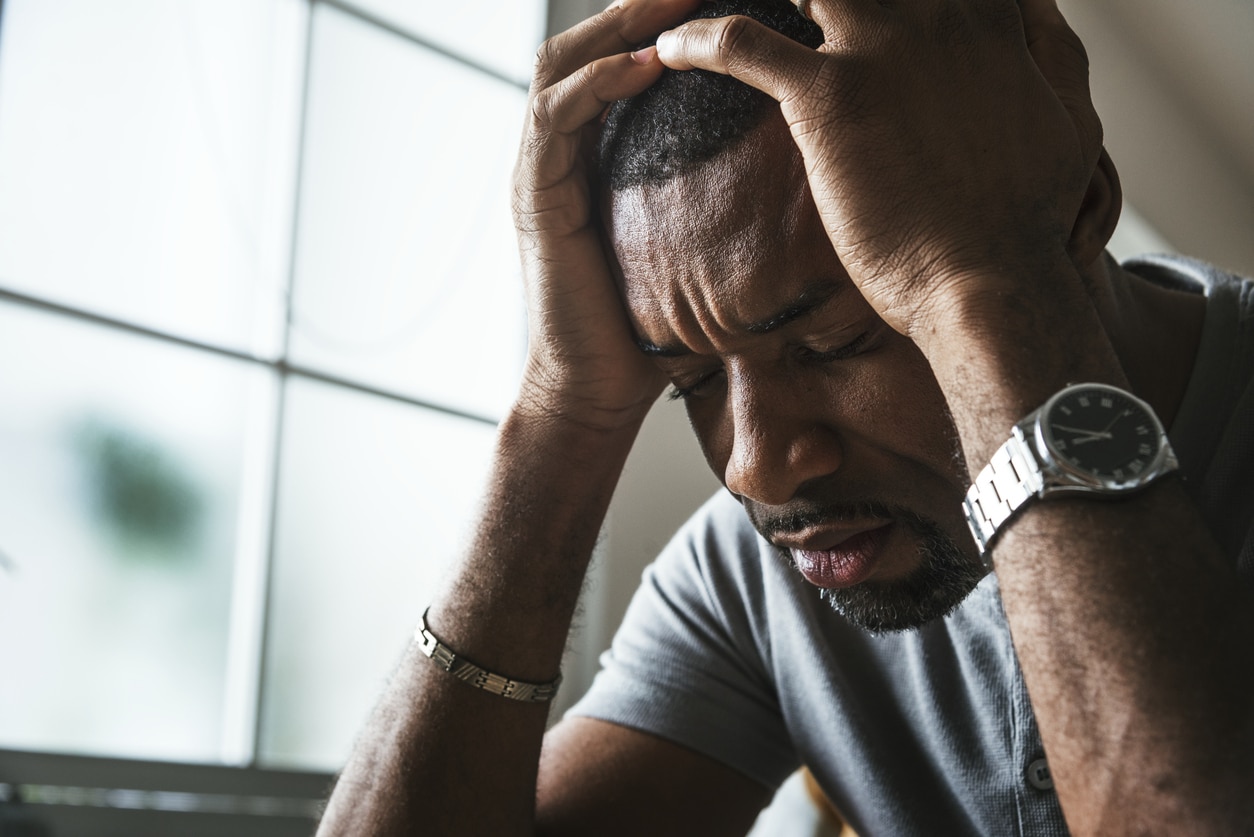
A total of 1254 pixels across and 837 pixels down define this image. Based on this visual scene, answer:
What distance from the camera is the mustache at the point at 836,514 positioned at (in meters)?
0.99

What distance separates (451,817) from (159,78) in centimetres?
169

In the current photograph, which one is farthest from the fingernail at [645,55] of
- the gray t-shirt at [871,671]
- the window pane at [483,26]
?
the window pane at [483,26]

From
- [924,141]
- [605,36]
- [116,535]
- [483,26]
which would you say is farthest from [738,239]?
[483,26]

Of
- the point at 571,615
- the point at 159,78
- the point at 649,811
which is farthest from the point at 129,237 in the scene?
the point at 649,811

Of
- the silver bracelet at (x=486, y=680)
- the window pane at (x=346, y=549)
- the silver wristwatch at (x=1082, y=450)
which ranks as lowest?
the window pane at (x=346, y=549)

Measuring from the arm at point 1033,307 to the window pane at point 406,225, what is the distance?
1.65 meters

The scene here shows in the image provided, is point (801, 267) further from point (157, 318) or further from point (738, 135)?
point (157, 318)

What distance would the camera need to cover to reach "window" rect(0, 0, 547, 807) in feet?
6.40

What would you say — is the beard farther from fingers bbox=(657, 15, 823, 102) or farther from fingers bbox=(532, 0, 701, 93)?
fingers bbox=(532, 0, 701, 93)

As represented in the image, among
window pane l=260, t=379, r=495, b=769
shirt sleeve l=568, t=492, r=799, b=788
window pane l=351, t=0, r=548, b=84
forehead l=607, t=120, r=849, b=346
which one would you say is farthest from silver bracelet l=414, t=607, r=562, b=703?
window pane l=351, t=0, r=548, b=84

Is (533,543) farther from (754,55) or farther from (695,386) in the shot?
(754,55)

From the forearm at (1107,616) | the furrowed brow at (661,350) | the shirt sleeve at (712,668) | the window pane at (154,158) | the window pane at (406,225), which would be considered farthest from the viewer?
the window pane at (406,225)

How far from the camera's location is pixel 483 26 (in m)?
2.85

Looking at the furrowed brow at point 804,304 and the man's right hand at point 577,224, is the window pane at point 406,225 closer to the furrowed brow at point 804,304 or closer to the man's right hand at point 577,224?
the man's right hand at point 577,224
